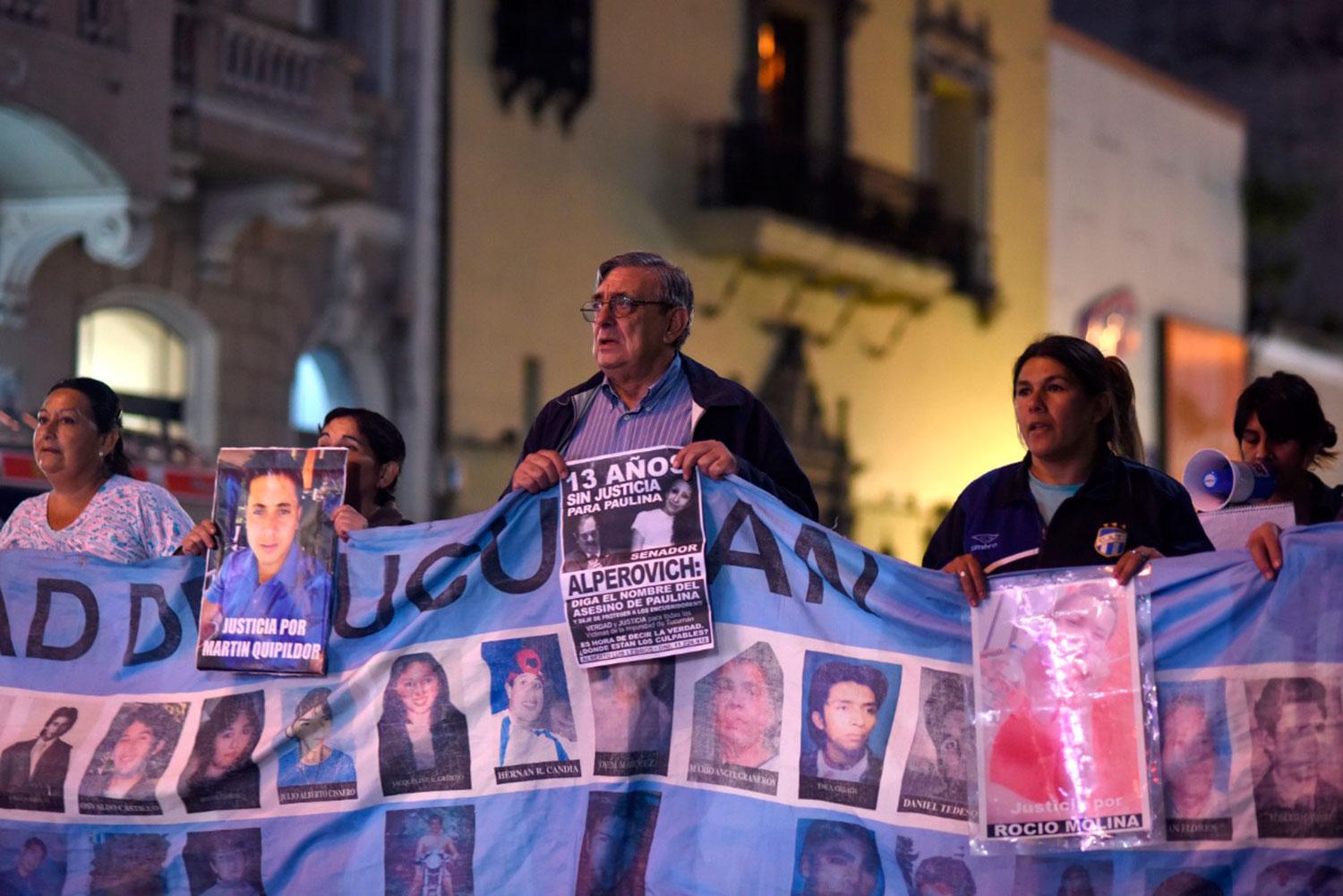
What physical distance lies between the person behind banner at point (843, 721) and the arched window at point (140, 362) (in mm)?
10658

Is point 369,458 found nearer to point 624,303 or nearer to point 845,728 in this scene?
point 624,303

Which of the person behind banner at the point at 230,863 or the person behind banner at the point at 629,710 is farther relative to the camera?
the person behind banner at the point at 230,863

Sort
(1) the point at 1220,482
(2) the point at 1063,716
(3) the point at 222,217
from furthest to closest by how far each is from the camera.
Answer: (3) the point at 222,217, (1) the point at 1220,482, (2) the point at 1063,716

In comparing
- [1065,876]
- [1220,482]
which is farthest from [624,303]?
[1065,876]

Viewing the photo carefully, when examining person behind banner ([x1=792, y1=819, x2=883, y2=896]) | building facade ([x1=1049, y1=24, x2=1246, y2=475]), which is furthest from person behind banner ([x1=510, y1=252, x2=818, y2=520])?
building facade ([x1=1049, y1=24, x2=1246, y2=475])

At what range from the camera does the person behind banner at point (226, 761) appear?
612cm

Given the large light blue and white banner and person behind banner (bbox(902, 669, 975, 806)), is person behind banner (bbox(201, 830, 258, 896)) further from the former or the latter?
person behind banner (bbox(902, 669, 975, 806))

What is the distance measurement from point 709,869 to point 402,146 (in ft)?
44.5

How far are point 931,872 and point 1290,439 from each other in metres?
2.12

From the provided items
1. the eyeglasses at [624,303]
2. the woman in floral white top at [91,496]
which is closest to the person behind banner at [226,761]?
the woman in floral white top at [91,496]

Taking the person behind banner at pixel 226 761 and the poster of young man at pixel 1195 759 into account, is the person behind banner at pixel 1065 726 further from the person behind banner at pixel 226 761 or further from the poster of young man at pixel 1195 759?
the person behind banner at pixel 226 761

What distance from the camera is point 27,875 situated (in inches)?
244

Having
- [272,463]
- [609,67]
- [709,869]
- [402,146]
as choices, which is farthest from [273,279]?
[709,869]

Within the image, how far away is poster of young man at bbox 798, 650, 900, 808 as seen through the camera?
215 inches
